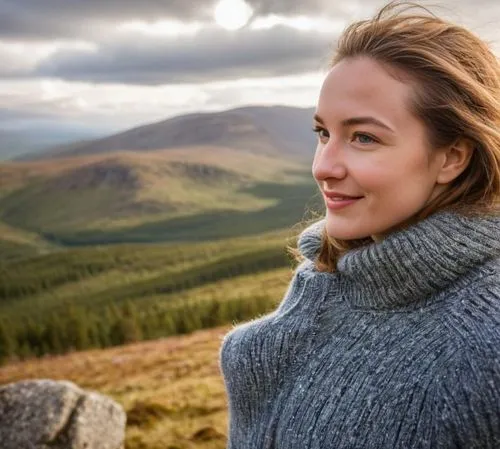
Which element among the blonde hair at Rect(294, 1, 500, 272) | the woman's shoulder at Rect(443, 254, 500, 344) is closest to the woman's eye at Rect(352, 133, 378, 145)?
the blonde hair at Rect(294, 1, 500, 272)

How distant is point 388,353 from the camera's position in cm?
247

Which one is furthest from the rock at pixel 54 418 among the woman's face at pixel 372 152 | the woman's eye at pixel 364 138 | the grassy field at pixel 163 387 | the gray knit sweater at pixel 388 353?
the woman's eye at pixel 364 138

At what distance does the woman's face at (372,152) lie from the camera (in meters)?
2.58

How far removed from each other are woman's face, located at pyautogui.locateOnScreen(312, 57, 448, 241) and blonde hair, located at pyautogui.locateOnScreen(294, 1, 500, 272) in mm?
55

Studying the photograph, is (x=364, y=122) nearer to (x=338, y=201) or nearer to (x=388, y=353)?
(x=338, y=201)

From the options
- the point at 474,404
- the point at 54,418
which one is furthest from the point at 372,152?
the point at 54,418

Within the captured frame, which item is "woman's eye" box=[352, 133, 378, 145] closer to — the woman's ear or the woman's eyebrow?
the woman's eyebrow

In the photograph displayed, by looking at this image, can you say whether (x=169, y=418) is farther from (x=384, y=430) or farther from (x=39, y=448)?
(x=384, y=430)

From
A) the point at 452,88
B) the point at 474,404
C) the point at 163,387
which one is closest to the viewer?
the point at 474,404

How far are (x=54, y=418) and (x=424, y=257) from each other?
1218cm

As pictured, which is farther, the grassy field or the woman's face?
the grassy field

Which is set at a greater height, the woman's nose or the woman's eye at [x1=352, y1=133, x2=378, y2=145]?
the woman's eye at [x1=352, y1=133, x2=378, y2=145]

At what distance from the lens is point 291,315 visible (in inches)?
119

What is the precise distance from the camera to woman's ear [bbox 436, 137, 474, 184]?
264 centimetres
